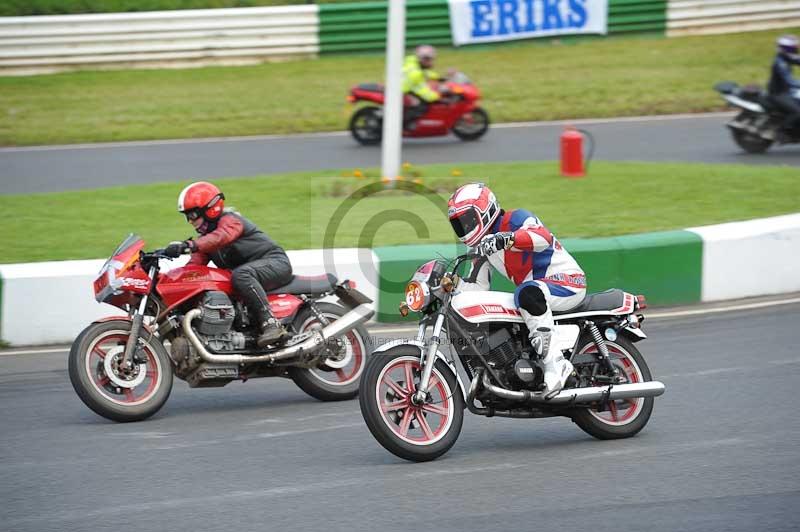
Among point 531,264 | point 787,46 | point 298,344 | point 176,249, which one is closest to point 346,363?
point 298,344

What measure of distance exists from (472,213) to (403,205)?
24.7 feet

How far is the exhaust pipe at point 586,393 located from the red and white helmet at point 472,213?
849 mm

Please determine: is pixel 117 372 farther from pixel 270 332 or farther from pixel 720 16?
pixel 720 16

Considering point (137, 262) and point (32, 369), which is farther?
point (32, 369)

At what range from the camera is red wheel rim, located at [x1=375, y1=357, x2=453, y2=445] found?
657 cm

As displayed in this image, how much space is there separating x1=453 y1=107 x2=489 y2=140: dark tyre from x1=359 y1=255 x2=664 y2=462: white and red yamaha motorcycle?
1235 cm

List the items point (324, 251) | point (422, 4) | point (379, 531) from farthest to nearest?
point (422, 4) → point (324, 251) → point (379, 531)

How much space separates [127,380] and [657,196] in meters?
8.06

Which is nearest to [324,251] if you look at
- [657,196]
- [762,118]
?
[657,196]

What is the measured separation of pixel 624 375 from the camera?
7176 mm

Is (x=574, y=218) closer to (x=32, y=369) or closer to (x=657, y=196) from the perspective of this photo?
(x=657, y=196)

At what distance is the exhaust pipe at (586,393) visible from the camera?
683 cm

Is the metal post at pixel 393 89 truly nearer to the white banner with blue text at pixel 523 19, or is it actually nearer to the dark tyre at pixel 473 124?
the dark tyre at pixel 473 124

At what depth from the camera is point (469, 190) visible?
22.4 feet
